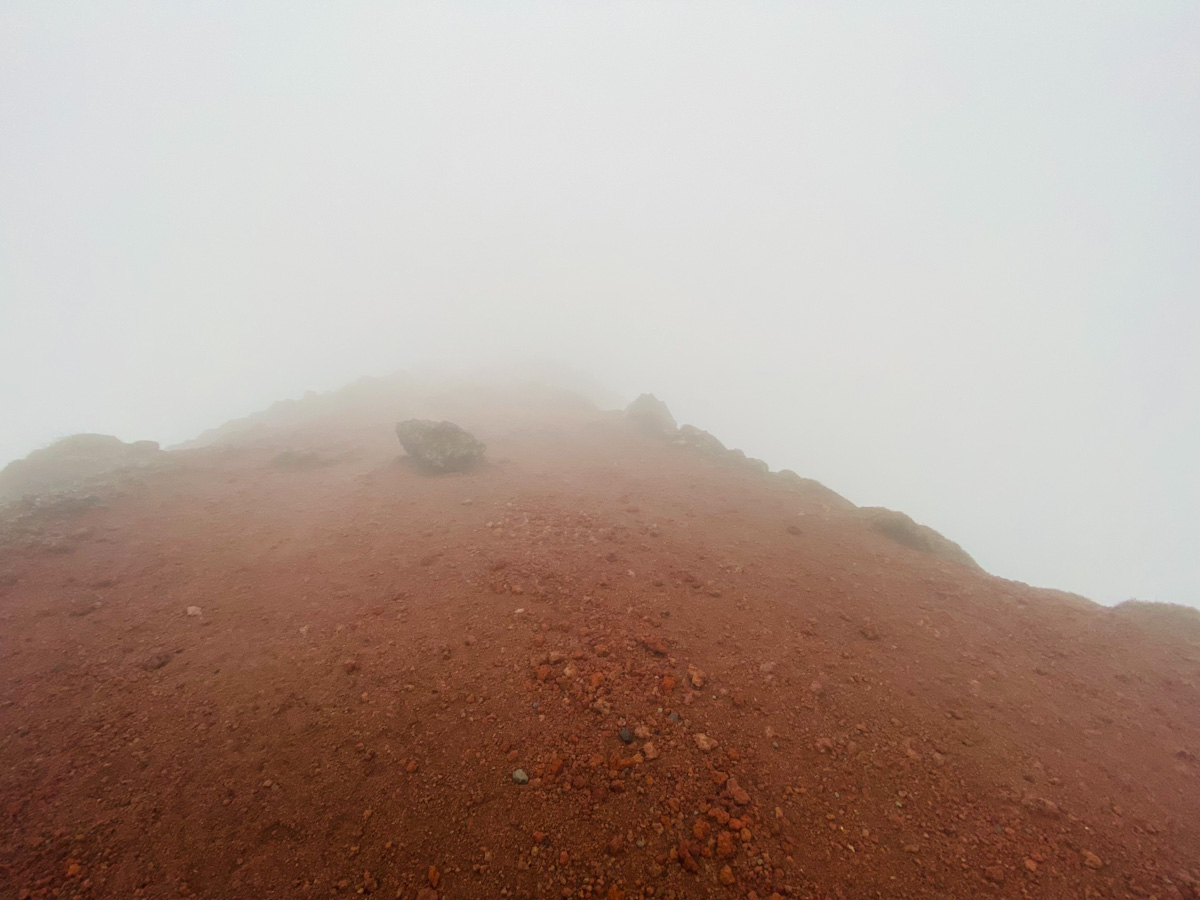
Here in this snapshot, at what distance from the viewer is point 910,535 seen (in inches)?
540

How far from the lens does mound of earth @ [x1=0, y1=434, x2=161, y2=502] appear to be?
14586 mm

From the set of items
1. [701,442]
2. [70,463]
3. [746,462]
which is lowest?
[70,463]

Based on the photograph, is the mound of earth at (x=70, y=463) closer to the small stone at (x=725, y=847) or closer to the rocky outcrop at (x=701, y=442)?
the small stone at (x=725, y=847)

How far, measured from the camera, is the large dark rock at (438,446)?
1736 cm

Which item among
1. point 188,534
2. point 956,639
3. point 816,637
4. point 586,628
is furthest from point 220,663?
point 956,639

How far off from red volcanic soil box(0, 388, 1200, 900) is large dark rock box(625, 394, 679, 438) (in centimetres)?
1513

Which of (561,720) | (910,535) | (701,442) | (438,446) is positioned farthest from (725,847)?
(701,442)

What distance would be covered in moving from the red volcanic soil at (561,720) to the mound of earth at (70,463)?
15.9ft

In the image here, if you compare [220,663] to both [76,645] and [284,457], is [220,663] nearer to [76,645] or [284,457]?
[76,645]

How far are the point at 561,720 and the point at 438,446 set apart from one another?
13.8 metres

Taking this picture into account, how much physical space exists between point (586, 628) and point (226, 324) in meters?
259

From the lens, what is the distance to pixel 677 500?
51.9 feet

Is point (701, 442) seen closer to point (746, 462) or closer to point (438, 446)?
point (746, 462)

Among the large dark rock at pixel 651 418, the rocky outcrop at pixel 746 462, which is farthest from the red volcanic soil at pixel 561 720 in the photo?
the large dark rock at pixel 651 418
